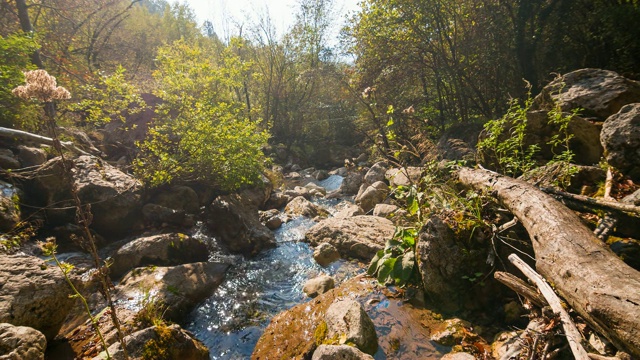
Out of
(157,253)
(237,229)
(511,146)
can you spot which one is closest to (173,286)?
(157,253)

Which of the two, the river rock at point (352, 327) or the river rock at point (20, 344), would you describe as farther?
the river rock at point (352, 327)

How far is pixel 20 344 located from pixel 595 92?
812 cm

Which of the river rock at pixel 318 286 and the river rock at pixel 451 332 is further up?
the river rock at pixel 451 332

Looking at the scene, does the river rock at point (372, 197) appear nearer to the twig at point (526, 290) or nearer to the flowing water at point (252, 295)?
the flowing water at point (252, 295)

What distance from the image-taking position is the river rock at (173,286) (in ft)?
14.6

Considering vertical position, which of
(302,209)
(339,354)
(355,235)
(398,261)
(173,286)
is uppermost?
(398,261)

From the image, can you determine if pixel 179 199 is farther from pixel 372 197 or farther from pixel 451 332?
pixel 451 332

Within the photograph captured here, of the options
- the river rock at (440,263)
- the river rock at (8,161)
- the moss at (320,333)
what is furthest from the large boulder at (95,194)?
the river rock at (440,263)

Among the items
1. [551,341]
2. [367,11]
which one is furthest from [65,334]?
[367,11]

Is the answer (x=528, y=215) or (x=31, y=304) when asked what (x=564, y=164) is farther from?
(x=31, y=304)

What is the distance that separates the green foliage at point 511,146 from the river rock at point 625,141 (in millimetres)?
816

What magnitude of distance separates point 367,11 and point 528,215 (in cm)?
969

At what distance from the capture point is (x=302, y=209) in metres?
9.51

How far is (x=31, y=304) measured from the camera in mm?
3113
